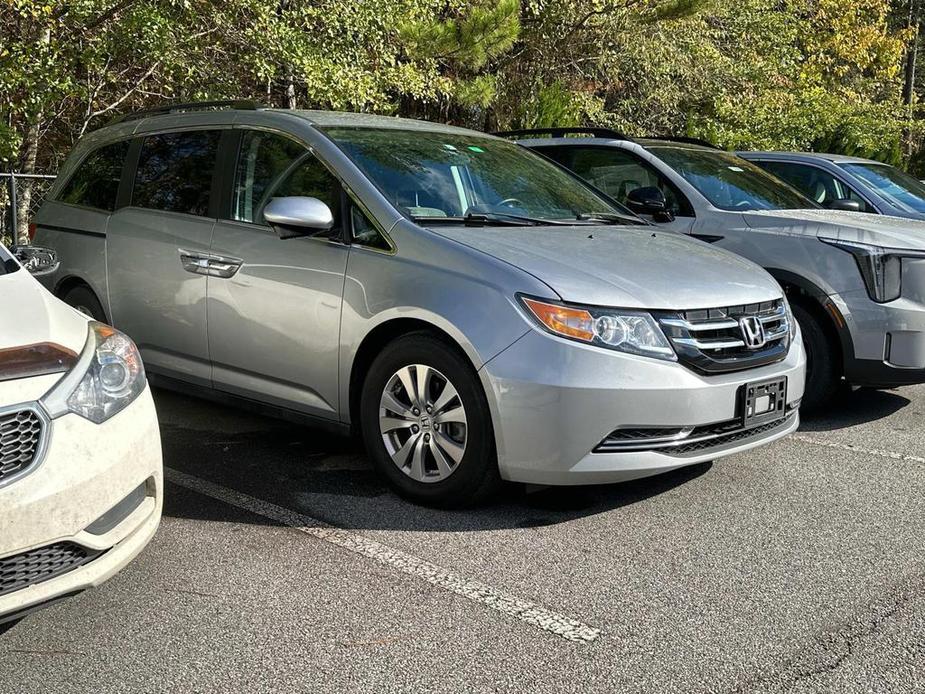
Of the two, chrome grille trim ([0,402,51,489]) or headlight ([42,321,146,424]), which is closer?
chrome grille trim ([0,402,51,489])

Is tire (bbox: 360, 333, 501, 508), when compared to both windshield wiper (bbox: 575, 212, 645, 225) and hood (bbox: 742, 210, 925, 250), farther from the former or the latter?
hood (bbox: 742, 210, 925, 250)

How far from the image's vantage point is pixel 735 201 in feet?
23.3

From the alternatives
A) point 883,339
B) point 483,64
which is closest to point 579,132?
point 883,339

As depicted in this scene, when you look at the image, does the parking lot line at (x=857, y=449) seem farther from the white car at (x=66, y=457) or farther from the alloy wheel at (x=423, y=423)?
the white car at (x=66, y=457)

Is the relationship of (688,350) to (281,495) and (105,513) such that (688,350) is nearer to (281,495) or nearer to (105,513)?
(281,495)

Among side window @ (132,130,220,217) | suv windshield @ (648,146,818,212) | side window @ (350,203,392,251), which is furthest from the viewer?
suv windshield @ (648,146,818,212)

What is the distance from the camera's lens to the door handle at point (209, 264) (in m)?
5.15

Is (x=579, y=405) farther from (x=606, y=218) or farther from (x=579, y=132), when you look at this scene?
(x=579, y=132)

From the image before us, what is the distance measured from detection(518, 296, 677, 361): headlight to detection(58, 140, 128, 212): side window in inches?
121

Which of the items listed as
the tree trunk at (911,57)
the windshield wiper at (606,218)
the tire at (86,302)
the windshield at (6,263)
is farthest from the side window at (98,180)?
the tree trunk at (911,57)

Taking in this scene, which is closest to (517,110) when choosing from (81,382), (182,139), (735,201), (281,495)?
(735,201)

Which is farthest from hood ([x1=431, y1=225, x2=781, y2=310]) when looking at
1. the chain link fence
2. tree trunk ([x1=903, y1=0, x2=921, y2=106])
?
tree trunk ([x1=903, y1=0, x2=921, y2=106])

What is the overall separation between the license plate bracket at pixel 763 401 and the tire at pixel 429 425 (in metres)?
1.07

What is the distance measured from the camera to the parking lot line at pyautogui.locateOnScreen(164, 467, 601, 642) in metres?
3.38
